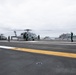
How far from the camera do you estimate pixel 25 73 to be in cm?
631

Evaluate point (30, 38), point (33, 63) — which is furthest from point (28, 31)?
point (33, 63)

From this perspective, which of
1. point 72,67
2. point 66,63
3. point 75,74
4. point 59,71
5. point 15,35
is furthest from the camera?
point 15,35

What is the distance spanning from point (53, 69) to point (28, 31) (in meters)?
30.0

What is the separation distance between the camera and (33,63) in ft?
25.1

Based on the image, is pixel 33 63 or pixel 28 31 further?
pixel 28 31

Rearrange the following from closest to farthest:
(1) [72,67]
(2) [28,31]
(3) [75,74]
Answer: (3) [75,74] → (1) [72,67] → (2) [28,31]

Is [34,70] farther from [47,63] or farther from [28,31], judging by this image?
[28,31]

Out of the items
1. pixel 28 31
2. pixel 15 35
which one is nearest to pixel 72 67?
pixel 28 31

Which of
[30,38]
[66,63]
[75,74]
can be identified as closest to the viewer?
[75,74]

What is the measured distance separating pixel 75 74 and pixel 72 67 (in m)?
0.81

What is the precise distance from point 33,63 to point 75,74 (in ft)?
6.89

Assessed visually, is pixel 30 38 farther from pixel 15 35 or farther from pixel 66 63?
pixel 66 63

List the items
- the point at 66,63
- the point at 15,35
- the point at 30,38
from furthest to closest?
the point at 15,35
the point at 30,38
the point at 66,63

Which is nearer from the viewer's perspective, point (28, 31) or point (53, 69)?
point (53, 69)
